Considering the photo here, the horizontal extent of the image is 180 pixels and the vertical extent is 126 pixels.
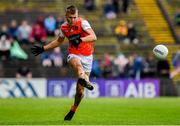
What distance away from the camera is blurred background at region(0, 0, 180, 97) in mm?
34094

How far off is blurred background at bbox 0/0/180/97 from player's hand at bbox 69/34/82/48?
52.0 ft

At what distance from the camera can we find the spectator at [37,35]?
35938 millimetres

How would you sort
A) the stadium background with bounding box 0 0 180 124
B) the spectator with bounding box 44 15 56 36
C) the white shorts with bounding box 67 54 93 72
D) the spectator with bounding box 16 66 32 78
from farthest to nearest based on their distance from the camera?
the spectator with bounding box 44 15 56 36 → the spectator with bounding box 16 66 32 78 → the stadium background with bounding box 0 0 180 124 → the white shorts with bounding box 67 54 93 72

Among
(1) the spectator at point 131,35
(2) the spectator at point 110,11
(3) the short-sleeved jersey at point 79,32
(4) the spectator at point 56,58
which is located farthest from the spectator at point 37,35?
(3) the short-sleeved jersey at point 79,32

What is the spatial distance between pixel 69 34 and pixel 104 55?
22052 mm

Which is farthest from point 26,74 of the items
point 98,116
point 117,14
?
point 98,116

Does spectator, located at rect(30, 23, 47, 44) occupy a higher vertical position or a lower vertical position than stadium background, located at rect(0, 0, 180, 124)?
higher

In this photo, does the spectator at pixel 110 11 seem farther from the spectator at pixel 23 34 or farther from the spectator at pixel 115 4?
the spectator at pixel 23 34

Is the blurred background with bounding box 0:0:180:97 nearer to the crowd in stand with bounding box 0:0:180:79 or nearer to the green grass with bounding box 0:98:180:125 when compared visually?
the crowd in stand with bounding box 0:0:180:79

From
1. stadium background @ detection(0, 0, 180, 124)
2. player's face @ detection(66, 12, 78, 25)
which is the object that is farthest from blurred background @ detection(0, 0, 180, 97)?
player's face @ detection(66, 12, 78, 25)

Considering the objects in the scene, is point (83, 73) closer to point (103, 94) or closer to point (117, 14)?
point (103, 94)

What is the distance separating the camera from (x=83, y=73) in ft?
52.2

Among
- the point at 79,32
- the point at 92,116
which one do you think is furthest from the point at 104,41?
the point at 79,32

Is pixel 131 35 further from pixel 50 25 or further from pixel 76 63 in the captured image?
pixel 76 63
